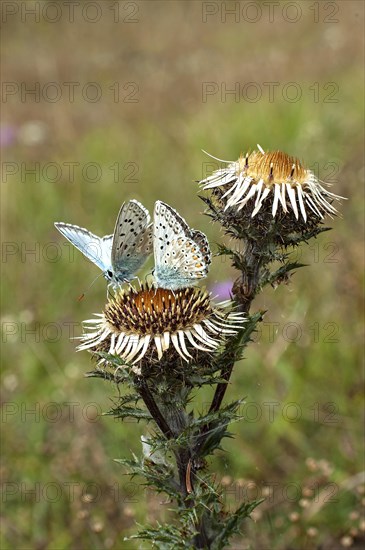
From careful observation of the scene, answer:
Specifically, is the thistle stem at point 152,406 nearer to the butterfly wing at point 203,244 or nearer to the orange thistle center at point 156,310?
the orange thistle center at point 156,310

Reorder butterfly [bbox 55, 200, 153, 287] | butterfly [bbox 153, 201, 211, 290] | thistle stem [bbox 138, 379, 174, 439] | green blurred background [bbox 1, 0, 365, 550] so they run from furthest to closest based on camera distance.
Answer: green blurred background [bbox 1, 0, 365, 550] < butterfly [bbox 55, 200, 153, 287] < butterfly [bbox 153, 201, 211, 290] < thistle stem [bbox 138, 379, 174, 439]

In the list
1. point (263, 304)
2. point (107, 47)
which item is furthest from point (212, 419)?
point (107, 47)

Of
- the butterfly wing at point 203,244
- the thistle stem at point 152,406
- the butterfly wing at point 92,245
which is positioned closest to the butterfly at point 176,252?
the butterfly wing at point 203,244

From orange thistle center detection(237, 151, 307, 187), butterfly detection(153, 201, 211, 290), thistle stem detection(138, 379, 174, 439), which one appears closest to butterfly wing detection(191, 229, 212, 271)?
butterfly detection(153, 201, 211, 290)

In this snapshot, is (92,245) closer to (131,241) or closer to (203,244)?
(131,241)

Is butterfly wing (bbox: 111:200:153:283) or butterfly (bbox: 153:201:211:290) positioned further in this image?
butterfly wing (bbox: 111:200:153:283)

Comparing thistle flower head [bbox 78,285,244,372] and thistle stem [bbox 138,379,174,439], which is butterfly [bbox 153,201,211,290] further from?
thistle stem [bbox 138,379,174,439]
